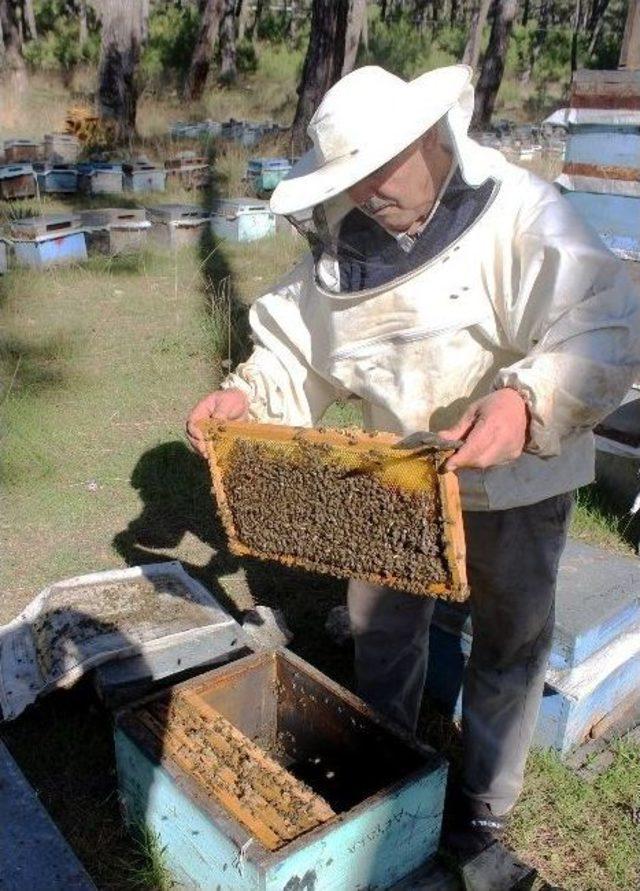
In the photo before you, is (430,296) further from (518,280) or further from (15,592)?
(15,592)

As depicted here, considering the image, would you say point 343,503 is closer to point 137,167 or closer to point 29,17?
point 137,167

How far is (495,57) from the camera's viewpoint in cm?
1655

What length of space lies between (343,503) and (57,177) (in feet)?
31.4

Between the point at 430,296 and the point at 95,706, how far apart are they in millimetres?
1926

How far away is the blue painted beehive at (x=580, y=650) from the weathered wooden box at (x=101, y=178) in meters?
8.92

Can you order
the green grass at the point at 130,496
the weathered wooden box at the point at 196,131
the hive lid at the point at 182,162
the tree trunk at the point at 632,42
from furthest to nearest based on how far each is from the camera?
the weathered wooden box at the point at 196,131
the hive lid at the point at 182,162
the tree trunk at the point at 632,42
the green grass at the point at 130,496

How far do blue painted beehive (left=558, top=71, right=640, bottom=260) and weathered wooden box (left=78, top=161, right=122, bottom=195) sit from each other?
7435 mm

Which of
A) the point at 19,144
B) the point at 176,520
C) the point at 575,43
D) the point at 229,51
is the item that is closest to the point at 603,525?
the point at 176,520

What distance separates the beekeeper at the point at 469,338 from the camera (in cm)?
168

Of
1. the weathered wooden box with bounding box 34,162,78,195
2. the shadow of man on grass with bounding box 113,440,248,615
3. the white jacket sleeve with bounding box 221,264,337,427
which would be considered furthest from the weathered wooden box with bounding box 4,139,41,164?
the white jacket sleeve with bounding box 221,264,337,427

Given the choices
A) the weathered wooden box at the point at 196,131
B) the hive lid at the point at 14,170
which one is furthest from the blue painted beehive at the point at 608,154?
the weathered wooden box at the point at 196,131

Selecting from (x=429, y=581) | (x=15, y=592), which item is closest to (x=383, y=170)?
(x=429, y=581)

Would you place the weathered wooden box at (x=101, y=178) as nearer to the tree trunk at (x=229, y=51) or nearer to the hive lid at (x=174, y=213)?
the hive lid at (x=174, y=213)

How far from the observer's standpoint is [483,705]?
2.32m
